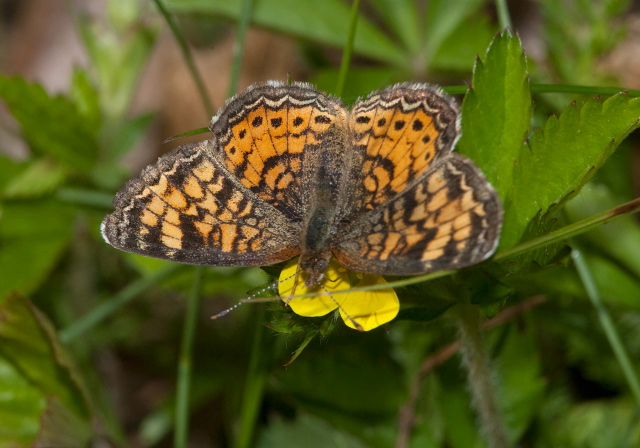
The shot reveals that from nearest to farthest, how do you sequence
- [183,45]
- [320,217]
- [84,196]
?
[320,217] < [183,45] < [84,196]

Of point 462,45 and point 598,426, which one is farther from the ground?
point 462,45

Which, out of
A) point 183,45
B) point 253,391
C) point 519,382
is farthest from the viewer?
point 183,45

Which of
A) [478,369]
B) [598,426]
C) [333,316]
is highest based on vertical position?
[333,316]

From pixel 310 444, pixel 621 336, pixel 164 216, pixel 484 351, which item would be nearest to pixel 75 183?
pixel 164 216

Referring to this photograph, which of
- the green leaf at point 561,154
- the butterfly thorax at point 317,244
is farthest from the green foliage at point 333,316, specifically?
the butterfly thorax at point 317,244

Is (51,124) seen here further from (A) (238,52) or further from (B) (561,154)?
(B) (561,154)

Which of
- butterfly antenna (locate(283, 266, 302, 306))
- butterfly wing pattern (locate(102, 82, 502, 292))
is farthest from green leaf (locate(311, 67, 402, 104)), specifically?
butterfly antenna (locate(283, 266, 302, 306))

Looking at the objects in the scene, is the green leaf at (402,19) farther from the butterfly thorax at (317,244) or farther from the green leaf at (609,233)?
the butterfly thorax at (317,244)

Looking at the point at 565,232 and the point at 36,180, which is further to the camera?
the point at 36,180

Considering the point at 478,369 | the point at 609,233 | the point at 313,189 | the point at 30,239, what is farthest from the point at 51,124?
the point at 609,233
